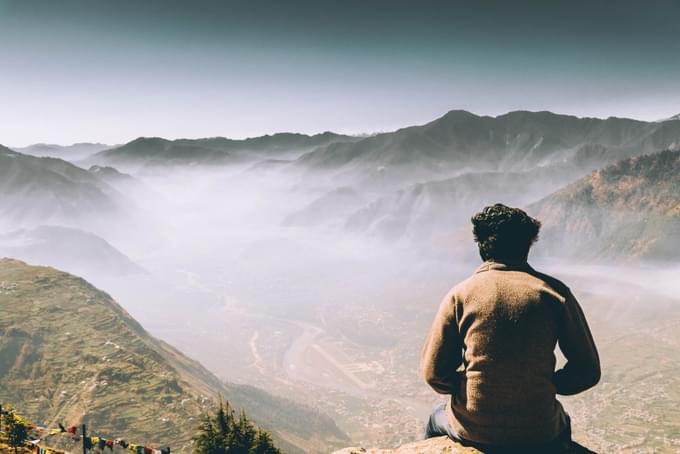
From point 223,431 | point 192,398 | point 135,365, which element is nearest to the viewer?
point 223,431

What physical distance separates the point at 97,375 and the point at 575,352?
140 meters

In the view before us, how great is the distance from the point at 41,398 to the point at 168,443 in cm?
3281

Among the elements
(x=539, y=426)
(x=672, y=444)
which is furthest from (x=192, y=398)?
(x=672, y=444)

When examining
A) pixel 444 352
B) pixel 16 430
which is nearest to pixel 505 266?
pixel 444 352

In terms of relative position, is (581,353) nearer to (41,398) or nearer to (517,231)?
(517,231)

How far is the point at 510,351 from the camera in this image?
6.59 meters

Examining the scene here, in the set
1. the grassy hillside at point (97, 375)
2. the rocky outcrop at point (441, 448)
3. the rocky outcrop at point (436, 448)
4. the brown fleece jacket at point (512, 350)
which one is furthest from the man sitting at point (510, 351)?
the grassy hillside at point (97, 375)

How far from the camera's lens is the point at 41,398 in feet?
365

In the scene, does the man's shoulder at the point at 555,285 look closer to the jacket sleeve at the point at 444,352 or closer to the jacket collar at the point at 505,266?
the jacket collar at the point at 505,266

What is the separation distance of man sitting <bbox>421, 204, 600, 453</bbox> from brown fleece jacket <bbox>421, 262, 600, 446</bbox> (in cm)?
1

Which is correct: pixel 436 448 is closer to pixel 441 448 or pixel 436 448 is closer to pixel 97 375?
pixel 441 448

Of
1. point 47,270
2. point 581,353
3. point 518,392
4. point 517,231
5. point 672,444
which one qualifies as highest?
point 517,231

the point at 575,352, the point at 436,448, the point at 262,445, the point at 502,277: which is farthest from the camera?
the point at 262,445

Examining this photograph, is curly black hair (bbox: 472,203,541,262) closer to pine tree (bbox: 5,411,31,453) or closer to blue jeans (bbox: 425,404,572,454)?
blue jeans (bbox: 425,404,572,454)
